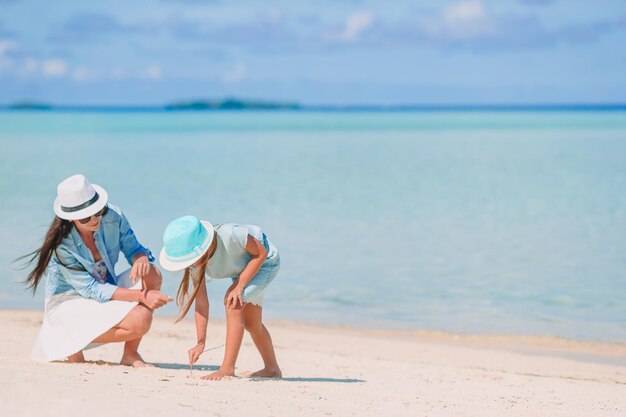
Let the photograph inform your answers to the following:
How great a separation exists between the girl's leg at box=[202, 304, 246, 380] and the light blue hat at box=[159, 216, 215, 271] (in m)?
0.46

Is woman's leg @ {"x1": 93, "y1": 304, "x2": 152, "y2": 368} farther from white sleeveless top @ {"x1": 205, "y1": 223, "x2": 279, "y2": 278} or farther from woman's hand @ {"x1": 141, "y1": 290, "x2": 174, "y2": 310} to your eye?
white sleeveless top @ {"x1": 205, "y1": 223, "x2": 279, "y2": 278}

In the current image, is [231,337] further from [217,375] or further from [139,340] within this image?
[139,340]

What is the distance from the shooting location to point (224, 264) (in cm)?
518

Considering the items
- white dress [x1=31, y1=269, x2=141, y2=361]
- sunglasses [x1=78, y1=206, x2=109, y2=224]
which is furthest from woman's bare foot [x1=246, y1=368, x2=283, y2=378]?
sunglasses [x1=78, y1=206, x2=109, y2=224]

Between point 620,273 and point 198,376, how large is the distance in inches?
271

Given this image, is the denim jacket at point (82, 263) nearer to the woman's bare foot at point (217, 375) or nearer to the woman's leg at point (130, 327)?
the woman's leg at point (130, 327)

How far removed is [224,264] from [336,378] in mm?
1284

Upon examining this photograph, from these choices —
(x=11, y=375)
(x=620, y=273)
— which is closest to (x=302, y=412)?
(x=11, y=375)

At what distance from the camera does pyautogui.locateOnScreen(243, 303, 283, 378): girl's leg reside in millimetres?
5402

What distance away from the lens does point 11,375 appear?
15.4 feet

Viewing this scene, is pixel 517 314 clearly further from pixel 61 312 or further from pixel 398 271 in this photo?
pixel 61 312

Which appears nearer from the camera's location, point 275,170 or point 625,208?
point 625,208

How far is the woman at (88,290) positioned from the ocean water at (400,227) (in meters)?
3.25

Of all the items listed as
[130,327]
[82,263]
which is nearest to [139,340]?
[130,327]
